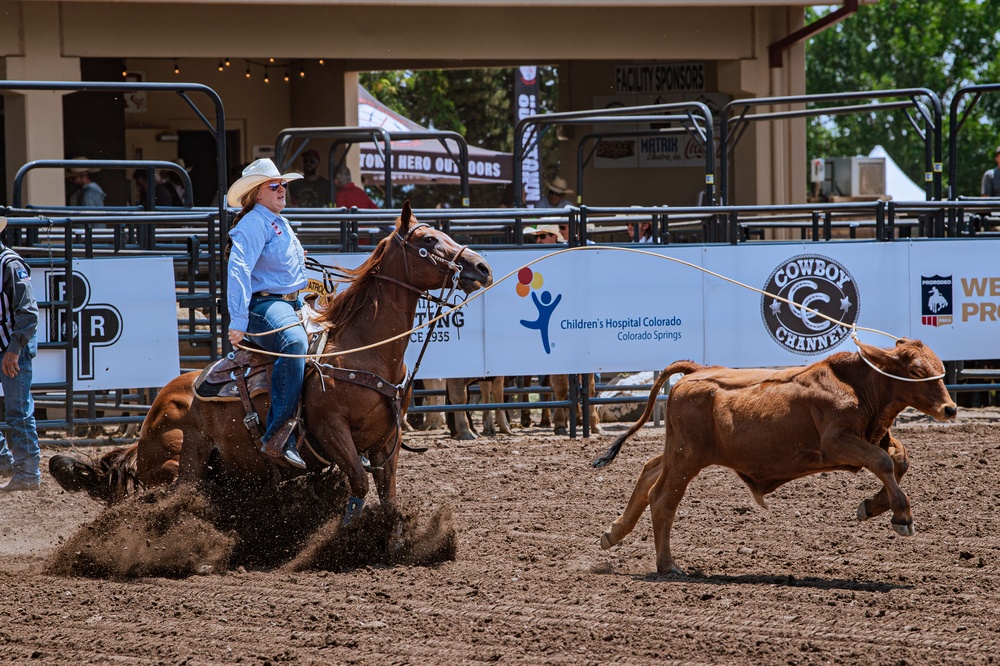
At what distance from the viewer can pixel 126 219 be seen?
986 centimetres

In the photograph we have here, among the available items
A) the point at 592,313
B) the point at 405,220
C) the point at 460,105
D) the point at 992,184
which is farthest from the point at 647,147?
the point at 460,105

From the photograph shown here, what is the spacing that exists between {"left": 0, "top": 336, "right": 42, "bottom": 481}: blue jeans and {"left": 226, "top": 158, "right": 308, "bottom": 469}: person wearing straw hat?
9.03ft

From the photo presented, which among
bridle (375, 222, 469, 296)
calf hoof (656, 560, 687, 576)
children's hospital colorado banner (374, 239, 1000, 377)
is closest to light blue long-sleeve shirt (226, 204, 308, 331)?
bridle (375, 222, 469, 296)

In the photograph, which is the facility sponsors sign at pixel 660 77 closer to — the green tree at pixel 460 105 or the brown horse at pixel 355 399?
the green tree at pixel 460 105

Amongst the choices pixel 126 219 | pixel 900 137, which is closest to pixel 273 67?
pixel 126 219

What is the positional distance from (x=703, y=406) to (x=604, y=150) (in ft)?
50.8

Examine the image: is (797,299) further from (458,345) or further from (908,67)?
(908,67)

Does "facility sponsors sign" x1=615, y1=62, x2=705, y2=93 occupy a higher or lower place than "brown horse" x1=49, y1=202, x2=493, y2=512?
higher

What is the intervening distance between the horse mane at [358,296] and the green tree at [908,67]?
3303 cm

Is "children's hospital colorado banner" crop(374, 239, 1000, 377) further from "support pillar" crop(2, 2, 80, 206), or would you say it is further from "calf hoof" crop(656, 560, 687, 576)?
"support pillar" crop(2, 2, 80, 206)

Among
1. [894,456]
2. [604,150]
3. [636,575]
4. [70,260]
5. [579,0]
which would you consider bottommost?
[636,575]

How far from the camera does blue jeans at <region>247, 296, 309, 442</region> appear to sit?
657 centimetres

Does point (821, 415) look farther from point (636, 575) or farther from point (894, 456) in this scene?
point (636, 575)

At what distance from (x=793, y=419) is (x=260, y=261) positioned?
287 centimetres
